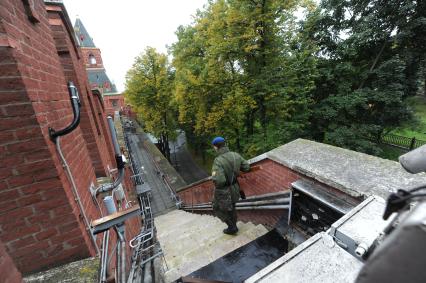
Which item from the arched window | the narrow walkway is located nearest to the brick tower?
the arched window

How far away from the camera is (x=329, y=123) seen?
1026 cm

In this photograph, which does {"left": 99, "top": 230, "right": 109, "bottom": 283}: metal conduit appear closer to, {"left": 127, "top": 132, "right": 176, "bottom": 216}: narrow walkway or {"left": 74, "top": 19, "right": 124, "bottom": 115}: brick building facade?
{"left": 127, "top": 132, "right": 176, "bottom": 216}: narrow walkway

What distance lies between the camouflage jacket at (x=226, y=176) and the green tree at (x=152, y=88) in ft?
47.9

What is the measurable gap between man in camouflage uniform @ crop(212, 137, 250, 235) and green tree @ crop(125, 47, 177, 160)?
14592mm

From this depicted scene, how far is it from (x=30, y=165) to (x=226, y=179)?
2983mm

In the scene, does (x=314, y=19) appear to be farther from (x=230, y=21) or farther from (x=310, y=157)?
(x=310, y=157)

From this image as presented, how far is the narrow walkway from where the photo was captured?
1282cm

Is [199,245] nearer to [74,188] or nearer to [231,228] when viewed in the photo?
[231,228]

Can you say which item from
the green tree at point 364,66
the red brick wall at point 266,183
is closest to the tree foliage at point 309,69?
the green tree at point 364,66

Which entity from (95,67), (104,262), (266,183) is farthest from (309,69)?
(95,67)

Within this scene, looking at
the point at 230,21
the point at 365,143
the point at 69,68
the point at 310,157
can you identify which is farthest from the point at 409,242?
the point at 365,143

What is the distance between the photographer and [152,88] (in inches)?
730

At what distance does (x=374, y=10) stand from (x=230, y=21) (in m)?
6.56

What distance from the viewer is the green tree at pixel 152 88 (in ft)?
59.4
